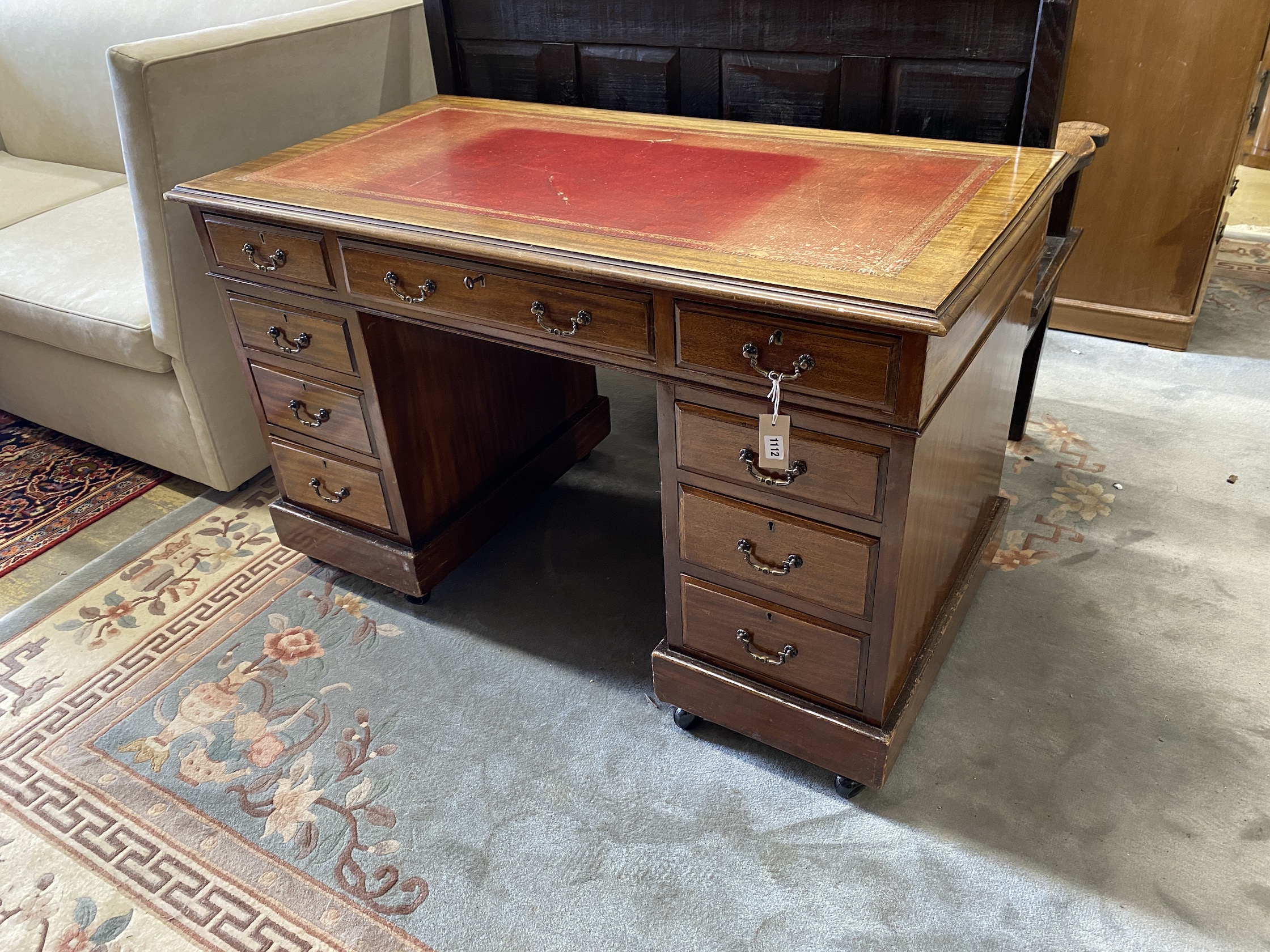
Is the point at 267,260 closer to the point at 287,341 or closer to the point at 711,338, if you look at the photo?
the point at 287,341

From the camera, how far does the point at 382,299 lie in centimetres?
133

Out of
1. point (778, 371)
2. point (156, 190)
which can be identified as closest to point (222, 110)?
point (156, 190)

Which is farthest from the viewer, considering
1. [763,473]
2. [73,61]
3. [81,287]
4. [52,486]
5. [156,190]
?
[73,61]

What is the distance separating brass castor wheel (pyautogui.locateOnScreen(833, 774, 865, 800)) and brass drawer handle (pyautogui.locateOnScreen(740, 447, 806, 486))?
0.47m

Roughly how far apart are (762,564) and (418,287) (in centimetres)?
60

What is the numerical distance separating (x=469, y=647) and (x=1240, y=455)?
5.36 feet

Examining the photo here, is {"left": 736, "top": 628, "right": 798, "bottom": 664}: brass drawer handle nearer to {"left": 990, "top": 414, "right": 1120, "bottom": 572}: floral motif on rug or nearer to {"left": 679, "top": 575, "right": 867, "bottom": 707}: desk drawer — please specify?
{"left": 679, "top": 575, "right": 867, "bottom": 707}: desk drawer

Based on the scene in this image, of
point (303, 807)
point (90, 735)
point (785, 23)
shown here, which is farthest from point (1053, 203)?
point (90, 735)

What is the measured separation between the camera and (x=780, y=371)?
1.04m

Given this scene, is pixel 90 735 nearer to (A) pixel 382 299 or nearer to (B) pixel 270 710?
(B) pixel 270 710

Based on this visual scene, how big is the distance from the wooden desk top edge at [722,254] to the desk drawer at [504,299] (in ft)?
0.09

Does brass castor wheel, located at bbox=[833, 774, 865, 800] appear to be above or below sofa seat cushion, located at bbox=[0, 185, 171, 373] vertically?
below

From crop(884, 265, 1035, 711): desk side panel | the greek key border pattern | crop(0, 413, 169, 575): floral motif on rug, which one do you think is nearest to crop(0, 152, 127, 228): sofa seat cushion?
crop(0, 413, 169, 575): floral motif on rug

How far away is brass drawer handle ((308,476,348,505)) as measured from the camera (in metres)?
1.65
